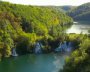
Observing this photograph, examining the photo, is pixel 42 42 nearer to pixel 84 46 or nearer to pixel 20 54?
pixel 20 54

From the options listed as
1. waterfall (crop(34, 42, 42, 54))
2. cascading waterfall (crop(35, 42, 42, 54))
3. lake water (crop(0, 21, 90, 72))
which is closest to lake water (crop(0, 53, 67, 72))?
lake water (crop(0, 21, 90, 72))

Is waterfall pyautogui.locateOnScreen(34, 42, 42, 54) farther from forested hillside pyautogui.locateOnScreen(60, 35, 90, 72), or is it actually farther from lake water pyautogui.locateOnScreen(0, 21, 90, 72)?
forested hillside pyautogui.locateOnScreen(60, 35, 90, 72)

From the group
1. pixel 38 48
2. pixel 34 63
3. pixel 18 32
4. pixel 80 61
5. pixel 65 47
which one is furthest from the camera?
pixel 18 32

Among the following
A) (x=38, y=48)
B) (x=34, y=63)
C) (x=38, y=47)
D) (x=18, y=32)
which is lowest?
(x=34, y=63)

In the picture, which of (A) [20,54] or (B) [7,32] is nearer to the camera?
(A) [20,54]

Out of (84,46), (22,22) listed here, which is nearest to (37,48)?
(22,22)

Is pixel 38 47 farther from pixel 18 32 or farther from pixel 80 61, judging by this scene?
pixel 80 61

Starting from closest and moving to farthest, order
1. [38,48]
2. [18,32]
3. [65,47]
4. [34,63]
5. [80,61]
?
[80,61]
[34,63]
[38,48]
[65,47]
[18,32]

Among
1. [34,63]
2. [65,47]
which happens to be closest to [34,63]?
[34,63]

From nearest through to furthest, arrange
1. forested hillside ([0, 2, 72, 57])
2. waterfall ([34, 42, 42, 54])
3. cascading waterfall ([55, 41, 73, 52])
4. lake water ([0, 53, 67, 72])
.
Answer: lake water ([0, 53, 67, 72]) → forested hillside ([0, 2, 72, 57]) → waterfall ([34, 42, 42, 54]) → cascading waterfall ([55, 41, 73, 52])
